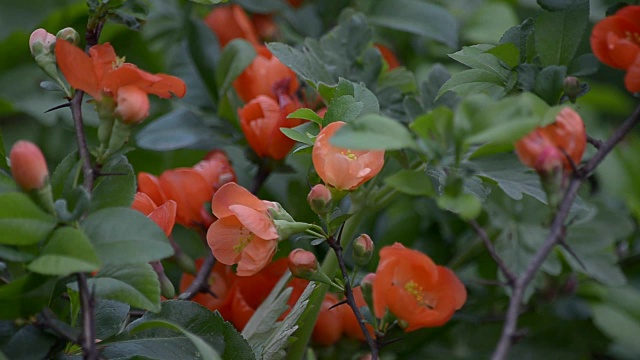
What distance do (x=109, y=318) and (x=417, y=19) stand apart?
604mm

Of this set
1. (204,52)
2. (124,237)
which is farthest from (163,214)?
(204,52)

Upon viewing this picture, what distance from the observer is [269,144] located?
790 millimetres

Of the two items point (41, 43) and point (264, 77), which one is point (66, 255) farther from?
point (264, 77)

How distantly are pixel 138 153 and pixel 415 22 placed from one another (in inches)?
16.5

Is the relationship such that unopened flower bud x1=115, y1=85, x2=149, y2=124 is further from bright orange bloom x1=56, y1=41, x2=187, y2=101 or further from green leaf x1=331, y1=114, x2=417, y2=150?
green leaf x1=331, y1=114, x2=417, y2=150

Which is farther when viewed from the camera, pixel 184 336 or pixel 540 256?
pixel 184 336

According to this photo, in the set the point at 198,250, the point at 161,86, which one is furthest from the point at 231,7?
the point at 161,86

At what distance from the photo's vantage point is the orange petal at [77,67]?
56cm

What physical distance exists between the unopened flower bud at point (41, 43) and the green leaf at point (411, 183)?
0.27 metres

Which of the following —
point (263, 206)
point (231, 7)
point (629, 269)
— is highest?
point (263, 206)

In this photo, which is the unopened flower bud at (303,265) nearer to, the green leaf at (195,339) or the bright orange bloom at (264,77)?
the green leaf at (195,339)

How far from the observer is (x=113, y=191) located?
562 millimetres

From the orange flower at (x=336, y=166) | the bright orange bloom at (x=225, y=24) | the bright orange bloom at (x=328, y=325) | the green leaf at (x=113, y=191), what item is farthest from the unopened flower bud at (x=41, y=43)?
the bright orange bloom at (x=225, y=24)

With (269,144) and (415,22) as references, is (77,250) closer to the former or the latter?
(269,144)
